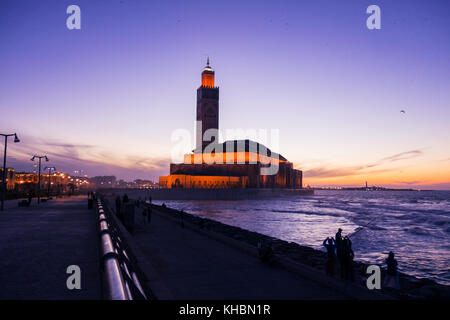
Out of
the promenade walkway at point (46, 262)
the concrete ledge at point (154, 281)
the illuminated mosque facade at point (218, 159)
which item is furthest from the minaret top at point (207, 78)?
the concrete ledge at point (154, 281)

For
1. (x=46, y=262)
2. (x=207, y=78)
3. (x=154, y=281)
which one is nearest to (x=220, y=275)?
(x=154, y=281)

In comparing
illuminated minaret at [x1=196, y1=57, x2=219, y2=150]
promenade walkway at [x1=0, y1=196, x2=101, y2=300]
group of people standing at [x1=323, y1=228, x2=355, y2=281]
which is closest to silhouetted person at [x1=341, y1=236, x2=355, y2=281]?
group of people standing at [x1=323, y1=228, x2=355, y2=281]

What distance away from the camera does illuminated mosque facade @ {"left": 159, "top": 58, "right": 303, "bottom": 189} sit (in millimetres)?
149625

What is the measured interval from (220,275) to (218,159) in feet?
479

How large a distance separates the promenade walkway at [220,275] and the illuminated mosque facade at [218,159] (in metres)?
125

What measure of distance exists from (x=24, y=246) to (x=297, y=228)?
1298 inches

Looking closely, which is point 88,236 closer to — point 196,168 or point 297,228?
point 297,228

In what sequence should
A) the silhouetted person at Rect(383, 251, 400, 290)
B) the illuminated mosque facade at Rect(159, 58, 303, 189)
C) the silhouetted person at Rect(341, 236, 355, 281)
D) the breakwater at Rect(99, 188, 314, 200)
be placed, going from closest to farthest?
the silhouetted person at Rect(341, 236, 355, 281)
the silhouetted person at Rect(383, 251, 400, 290)
the breakwater at Rect(99, 188, 314, 200)
the illuminated mosque facade at Rect(159, 58, 303, 189)

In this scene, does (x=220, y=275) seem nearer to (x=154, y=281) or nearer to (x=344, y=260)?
(x=154, y=281)

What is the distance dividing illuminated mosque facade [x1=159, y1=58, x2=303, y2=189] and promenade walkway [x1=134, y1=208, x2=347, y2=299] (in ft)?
409

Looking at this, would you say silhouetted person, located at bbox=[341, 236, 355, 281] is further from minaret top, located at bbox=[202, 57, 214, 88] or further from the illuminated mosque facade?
minaret top, located at bbox=[202, 57, 214, 88]

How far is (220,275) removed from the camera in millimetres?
12828

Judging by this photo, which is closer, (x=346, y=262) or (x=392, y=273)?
(x=346, y=262)

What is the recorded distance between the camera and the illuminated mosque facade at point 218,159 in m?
150
